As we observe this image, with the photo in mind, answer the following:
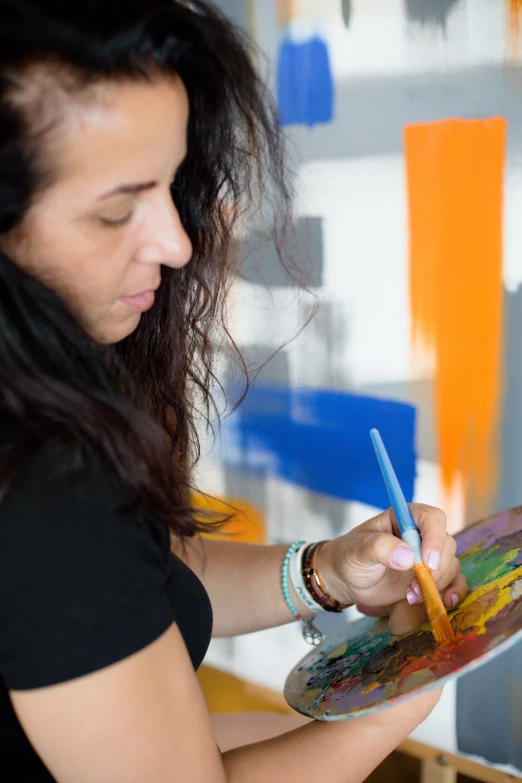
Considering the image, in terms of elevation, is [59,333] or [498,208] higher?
[498,208]

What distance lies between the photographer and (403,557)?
72 centimetres

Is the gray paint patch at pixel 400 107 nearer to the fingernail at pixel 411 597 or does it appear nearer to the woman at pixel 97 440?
the woman at pixel 97 440

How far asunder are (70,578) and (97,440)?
113mm

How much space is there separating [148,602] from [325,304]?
789mm

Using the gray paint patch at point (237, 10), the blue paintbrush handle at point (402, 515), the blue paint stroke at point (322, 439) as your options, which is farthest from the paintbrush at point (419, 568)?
the gray paint patch at point (237, 10)

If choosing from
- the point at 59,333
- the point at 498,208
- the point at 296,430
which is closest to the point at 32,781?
the point at 59,333

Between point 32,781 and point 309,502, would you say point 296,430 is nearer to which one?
point 309,502

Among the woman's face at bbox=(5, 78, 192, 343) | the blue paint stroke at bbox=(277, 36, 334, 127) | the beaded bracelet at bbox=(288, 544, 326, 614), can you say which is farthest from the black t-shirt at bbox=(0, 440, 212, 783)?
the blue paint stroke at bbox=(277, 36, 334, 127)

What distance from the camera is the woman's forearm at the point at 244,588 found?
940mm

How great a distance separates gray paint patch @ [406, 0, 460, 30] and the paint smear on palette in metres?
0.14

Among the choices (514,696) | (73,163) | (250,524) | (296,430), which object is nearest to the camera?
(73,163)

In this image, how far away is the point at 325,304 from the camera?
1247 mm

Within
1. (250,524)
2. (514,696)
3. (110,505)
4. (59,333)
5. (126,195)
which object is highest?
(126,195)

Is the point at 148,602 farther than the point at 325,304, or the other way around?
the point at 325,304
